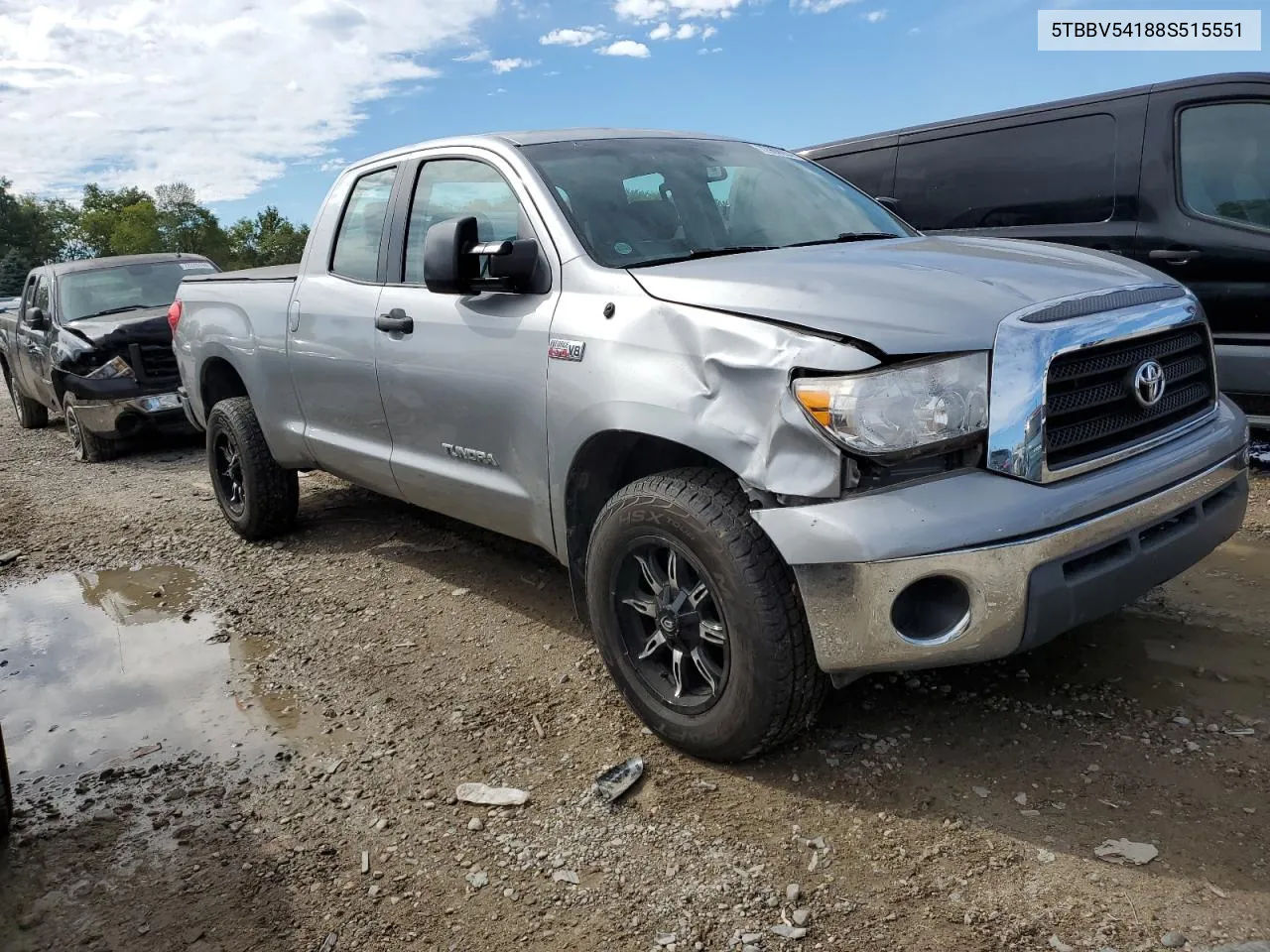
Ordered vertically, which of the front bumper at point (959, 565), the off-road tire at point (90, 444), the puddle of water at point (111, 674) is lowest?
the puddle of water at point (111, 674)

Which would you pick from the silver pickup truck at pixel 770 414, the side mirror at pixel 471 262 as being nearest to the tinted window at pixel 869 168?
the silver pickup truck at pixel 770 414

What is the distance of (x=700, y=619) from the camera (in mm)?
2807

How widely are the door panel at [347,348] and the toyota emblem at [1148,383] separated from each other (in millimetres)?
2732

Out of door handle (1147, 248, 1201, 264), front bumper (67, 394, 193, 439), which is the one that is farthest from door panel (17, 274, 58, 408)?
door handle (1147, 248, 1201, 264)

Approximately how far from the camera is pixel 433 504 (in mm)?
4000

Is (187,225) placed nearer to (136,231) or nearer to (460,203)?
(136,231)

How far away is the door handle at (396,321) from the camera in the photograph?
12.5ft

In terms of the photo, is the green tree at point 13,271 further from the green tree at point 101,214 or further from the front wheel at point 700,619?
the front wheel at point 700,619

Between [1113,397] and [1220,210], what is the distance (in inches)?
133

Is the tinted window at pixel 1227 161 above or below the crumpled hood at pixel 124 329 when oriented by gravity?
above

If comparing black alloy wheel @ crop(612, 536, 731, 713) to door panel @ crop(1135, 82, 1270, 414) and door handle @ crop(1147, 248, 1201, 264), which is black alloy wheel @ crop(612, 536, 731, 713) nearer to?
door panel @ crop(1135, 82, 1270, 414)

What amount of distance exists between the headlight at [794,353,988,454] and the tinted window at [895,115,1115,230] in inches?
149

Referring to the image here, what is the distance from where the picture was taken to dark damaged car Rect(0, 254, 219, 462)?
8.56 meters

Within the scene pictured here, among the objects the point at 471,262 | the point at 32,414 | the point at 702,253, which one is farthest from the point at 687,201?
the point at 32,414
